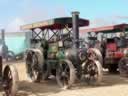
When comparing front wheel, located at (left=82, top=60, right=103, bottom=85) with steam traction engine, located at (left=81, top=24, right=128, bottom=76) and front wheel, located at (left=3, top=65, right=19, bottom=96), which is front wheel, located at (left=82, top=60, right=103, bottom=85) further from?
front wheel, located at (left=3, top=65, right=19, bottom=96)

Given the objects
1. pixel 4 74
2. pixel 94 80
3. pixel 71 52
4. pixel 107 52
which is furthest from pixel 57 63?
pixel 107 52

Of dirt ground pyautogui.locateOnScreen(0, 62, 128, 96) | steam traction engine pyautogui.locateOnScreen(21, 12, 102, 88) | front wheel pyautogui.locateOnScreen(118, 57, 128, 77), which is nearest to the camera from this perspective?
dirt ground pyautogui.locateOnScreen(0, 62, 128, 96)

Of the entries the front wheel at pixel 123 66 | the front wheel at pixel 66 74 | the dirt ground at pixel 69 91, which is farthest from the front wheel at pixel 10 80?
the front wheel at pixel 123 66

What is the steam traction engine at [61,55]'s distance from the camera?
10.8 meters

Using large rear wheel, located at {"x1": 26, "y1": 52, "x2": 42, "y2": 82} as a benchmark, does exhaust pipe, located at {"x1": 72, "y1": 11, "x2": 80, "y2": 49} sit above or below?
above

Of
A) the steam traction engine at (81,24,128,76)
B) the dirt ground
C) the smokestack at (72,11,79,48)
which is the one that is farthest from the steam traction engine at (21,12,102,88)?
the steam traction engine at (81,24,128,76)

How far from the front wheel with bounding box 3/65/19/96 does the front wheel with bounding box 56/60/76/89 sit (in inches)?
78.5

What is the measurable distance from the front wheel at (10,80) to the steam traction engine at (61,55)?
78.6 inches

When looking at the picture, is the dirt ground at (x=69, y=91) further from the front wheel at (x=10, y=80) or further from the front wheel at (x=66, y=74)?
the front wheel at (x=10, y=80)

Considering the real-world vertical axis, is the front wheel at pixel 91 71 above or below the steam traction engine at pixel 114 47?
below

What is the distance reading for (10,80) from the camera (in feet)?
28.3

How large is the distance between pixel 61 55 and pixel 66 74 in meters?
0.89

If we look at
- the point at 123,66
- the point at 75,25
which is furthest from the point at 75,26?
the point at 123,66

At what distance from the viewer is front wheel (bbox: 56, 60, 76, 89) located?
10047mm
